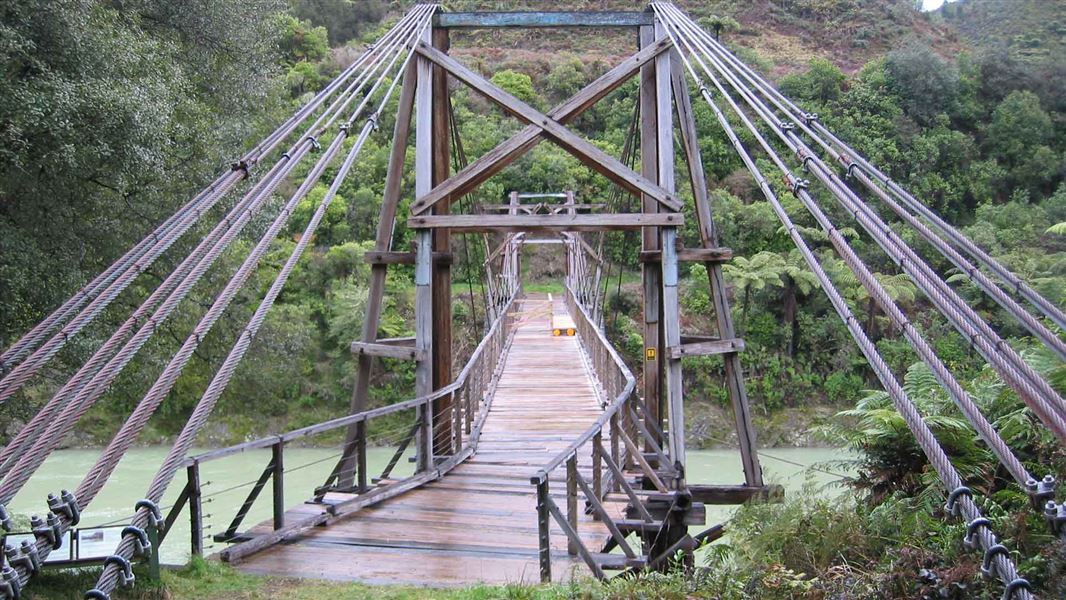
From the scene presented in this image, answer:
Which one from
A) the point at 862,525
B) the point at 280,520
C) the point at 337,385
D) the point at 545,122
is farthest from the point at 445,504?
the point at 337,385

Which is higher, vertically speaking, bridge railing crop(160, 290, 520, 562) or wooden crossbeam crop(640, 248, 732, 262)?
wooden crossbeam crop(640, 248, 732, 262)

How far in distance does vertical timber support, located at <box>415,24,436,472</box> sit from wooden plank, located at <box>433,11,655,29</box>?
30cm

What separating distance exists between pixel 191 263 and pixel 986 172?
28.0 metres

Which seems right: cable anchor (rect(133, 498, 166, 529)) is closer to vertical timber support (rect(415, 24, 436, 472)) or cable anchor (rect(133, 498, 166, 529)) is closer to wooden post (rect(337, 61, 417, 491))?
vertical timber support (rect(415, 24, 436, 472))

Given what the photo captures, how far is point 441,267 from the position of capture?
23.2ft

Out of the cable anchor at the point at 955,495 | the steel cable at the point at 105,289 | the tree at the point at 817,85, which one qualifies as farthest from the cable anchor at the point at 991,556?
the tree at the point at 817,85

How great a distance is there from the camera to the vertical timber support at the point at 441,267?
6875 mm

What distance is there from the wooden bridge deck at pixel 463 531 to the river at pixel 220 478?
5.68m

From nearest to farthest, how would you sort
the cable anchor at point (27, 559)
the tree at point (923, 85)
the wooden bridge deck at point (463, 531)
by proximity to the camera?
the cable anchor at point (27, 559), the wooden bridge deck at point (463, 531), the tree at point (923, 85)

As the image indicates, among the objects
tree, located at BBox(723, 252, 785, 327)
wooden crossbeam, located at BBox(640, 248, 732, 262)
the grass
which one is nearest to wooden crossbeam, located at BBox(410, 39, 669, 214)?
wooden crossbeam, located at BBox(640, 248, 732, 262)

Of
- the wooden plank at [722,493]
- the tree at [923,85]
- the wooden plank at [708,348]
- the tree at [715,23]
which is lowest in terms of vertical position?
the wooden plank at [722,493]

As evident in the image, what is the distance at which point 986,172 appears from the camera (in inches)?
1057

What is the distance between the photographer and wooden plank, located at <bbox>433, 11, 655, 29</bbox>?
23.4 ft

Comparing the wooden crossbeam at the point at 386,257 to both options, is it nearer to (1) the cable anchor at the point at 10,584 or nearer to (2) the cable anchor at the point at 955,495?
(1) the cable anchor at the point at 10,584
